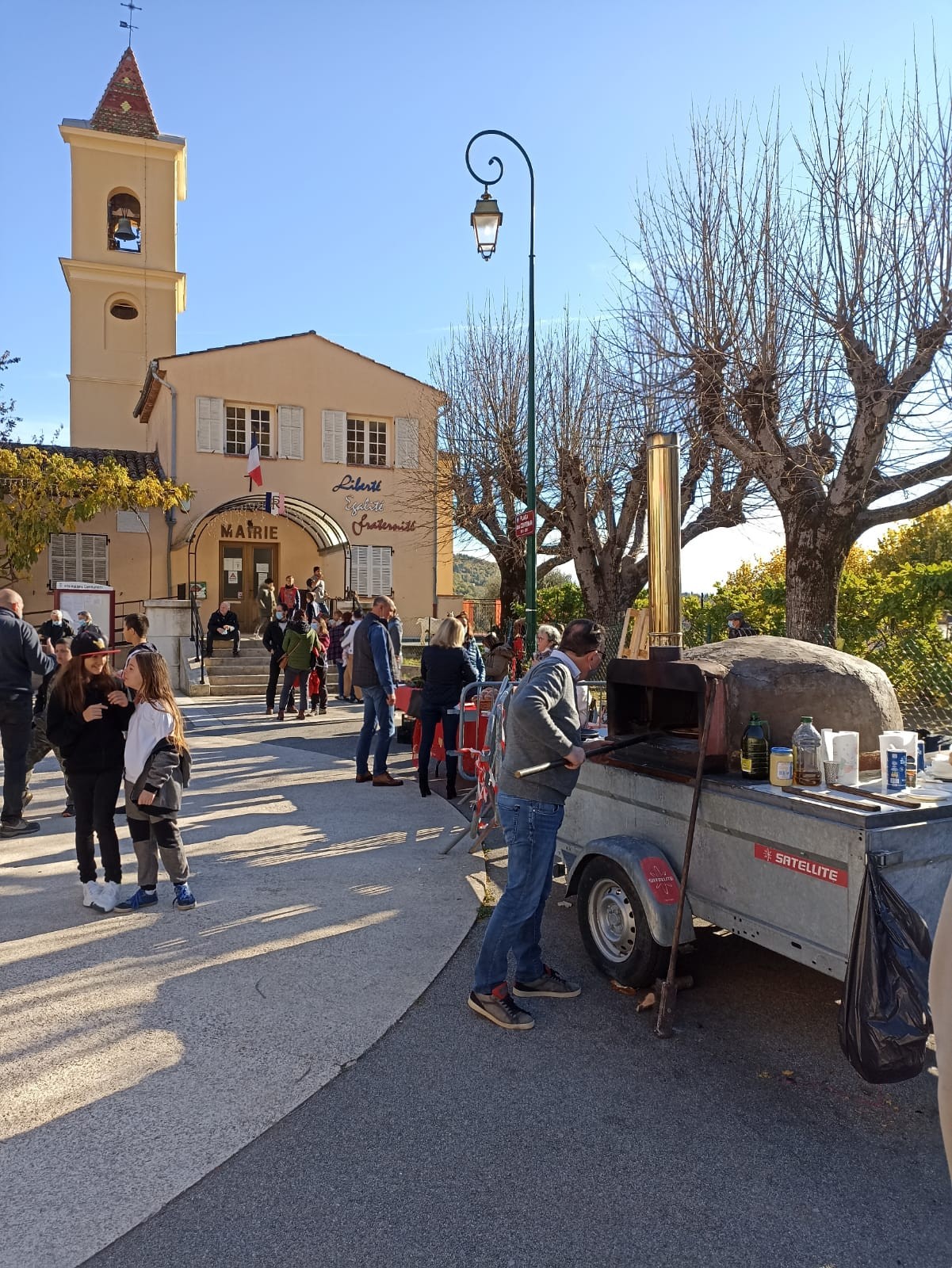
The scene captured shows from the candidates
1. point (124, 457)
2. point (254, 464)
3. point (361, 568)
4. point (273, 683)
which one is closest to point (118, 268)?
point (124, 457)

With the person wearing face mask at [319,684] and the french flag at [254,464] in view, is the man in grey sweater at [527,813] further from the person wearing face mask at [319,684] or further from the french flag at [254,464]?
the french flag at [254,464]

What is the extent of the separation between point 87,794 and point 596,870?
320 centimetres

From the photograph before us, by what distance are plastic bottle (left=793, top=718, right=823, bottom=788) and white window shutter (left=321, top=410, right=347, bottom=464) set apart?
22240mm

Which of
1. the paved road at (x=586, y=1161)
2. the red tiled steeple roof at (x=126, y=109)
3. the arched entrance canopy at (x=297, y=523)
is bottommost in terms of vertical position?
the paved road at (x=586, y=1161)

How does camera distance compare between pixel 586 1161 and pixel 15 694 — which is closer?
pixel 586 1161

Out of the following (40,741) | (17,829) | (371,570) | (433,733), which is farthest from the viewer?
(371,570)

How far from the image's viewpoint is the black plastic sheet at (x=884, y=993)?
317cm

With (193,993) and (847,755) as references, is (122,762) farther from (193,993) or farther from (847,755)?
(847,755)

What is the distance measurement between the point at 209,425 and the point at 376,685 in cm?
1720

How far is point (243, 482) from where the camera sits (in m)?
24.4

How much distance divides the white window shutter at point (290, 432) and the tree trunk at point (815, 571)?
58.2ft

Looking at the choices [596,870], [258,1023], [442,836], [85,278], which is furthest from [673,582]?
[85,278]

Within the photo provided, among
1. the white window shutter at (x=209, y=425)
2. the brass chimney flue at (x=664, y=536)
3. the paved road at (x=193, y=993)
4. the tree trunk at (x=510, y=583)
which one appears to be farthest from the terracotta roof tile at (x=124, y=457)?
the brass chimney flue at (x=664, y=536)

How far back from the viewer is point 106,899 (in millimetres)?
5559
